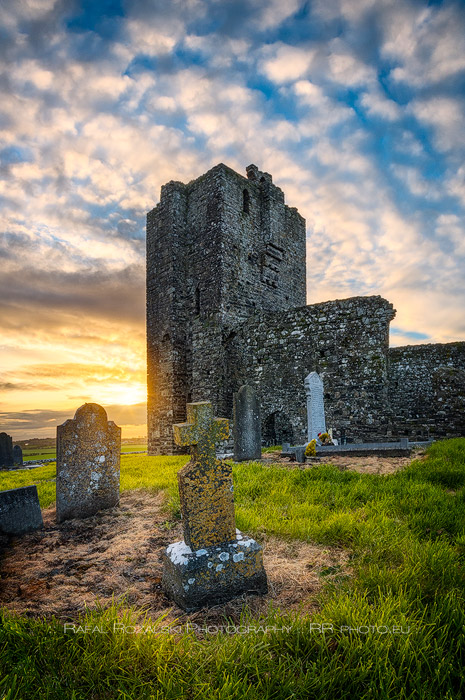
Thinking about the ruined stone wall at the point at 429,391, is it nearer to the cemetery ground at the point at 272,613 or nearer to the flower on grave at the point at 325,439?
the flower on grave at the point at 325,439

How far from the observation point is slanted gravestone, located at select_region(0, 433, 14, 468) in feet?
50.5

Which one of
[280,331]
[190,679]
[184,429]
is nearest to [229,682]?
[190,679]

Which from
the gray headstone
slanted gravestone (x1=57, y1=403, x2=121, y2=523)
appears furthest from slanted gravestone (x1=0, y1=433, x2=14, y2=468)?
the gray headstone

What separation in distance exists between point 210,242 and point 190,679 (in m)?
15.7

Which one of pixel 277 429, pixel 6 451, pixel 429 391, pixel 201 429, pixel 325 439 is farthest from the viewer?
pixel 6 451

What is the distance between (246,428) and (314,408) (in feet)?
8.69

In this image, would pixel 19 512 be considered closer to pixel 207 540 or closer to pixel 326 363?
pixel 207 540

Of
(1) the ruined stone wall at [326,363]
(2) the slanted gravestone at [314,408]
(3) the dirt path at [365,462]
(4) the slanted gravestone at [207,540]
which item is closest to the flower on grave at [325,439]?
(2) the slanted gravestone at [314,408]

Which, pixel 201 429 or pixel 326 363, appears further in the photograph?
pixel 326 363

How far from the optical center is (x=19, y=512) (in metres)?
4.39

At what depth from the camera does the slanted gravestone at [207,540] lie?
2.57 meters

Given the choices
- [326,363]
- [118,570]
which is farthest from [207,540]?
[326,363]

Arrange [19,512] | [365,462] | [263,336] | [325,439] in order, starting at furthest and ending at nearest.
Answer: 1. [263,336]
2. [325,439]
3. [365,462]
4. [19,512]

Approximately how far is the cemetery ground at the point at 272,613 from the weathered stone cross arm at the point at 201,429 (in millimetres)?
1100
